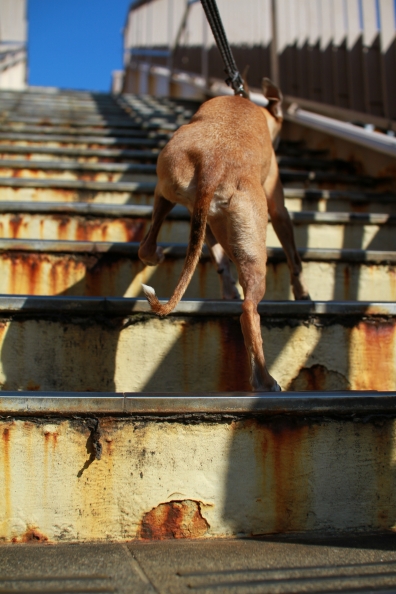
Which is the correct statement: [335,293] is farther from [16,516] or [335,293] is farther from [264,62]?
[264,62]

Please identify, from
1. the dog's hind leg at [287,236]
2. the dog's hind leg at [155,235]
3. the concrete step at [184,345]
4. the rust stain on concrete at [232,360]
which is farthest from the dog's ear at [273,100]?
the rust stain on concrete at [232,360]

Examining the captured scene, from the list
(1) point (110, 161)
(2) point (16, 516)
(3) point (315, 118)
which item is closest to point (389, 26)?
(3) point (315, 118)

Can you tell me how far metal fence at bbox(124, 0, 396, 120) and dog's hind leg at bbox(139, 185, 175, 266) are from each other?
304 centimetres

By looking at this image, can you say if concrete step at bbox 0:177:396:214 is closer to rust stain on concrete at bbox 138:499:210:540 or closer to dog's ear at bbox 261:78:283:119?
dog's ear at bbox 261:78:283:119

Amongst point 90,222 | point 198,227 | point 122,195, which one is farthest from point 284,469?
point 122,195

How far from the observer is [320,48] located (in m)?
5.91

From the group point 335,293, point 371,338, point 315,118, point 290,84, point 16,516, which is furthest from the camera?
point 290,84

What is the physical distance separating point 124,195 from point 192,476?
8.39 feet

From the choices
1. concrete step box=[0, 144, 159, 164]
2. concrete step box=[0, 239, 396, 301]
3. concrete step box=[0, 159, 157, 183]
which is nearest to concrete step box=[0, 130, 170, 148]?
concrete step box=[0, 144, 159, 164]

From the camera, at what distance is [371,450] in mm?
1837

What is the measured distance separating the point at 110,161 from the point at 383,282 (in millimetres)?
2682

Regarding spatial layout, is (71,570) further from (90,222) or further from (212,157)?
(90,222)

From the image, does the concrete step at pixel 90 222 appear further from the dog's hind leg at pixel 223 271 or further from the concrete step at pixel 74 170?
the concrete step at pixel 74 170

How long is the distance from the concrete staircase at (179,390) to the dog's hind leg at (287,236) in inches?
5.5
